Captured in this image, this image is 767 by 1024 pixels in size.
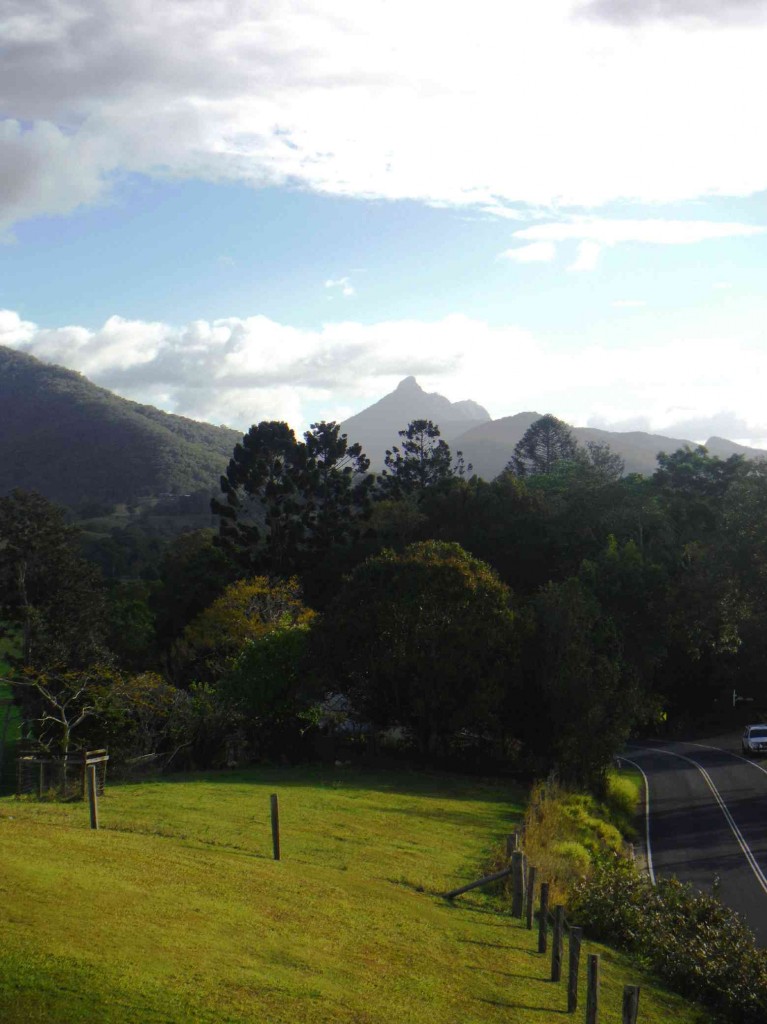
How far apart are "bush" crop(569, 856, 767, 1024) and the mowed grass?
23.2 inches

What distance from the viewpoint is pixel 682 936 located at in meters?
16.0

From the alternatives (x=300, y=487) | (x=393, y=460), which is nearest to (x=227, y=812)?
(x=300, y=487)

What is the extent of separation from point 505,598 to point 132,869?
82.8 ft

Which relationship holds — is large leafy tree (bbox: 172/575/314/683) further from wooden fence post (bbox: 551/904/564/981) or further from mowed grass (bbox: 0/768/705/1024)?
wooden fence post (bbox: 551/904/564/981)

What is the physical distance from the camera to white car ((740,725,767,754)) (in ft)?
145

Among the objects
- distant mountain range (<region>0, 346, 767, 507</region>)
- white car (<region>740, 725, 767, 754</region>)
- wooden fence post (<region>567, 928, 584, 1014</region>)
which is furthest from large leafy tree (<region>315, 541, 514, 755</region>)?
distant mountain range (<region>0, 346, 767, 507</region>)

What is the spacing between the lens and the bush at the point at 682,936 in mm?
13945


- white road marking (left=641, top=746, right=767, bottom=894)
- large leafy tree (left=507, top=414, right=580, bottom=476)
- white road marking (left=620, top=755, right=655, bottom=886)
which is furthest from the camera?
large leafy tree (left=507, top=414, right=580, bottom=476)

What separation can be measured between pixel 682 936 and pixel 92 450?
141493 mm

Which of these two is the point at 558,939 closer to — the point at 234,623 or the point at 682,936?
the point at 682,936

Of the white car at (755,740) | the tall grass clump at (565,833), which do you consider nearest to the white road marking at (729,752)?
the white car at (755,740)

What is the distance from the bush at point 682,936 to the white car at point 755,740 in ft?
92.8

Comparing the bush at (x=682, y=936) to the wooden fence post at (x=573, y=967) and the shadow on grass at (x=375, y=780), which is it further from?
the shadow on grass at (x=375, y=780)

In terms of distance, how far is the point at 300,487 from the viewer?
5922 cm
